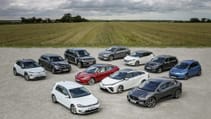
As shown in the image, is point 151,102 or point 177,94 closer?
point 151,102

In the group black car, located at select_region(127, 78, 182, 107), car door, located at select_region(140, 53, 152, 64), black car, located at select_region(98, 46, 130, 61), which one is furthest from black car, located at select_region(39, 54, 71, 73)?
black car, located at select_region(127, 78, 182, 107)

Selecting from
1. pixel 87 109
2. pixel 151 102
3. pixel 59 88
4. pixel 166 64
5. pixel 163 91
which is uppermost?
pixel 59 88

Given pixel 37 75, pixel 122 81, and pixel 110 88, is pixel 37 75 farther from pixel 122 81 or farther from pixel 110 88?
pixel 122 81

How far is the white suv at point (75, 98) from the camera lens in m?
15.3

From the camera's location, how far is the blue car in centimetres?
2358

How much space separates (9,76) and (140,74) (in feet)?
39.0

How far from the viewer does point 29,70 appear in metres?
23.3

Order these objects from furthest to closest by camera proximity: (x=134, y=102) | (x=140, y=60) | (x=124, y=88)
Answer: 1. (x=140, y=60)
2. (x=124, y=88)
3. (x=134, y=102)

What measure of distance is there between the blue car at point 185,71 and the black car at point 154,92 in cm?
521

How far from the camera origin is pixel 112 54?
3259 centimetres

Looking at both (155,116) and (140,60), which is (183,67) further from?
(155,116)

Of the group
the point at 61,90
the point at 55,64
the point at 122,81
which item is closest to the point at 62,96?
the point at 61,90

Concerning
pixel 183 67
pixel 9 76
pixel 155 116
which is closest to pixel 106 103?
pixel 155 116

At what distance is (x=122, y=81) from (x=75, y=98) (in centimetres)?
496
